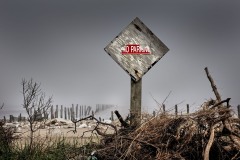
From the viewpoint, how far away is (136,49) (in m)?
5.52

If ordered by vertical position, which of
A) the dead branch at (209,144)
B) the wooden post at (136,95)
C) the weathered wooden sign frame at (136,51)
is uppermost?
the weathered wooden sign frame at (136,51)

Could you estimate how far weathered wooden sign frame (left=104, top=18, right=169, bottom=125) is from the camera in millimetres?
5395

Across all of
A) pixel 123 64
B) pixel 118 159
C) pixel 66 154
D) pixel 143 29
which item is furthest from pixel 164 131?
pixel 143 29

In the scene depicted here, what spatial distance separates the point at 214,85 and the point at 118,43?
65.4 inches

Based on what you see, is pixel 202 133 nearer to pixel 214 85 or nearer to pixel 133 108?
pixel 214 85

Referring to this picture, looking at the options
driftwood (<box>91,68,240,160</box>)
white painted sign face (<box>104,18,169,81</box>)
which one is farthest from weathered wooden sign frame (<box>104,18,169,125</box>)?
driftwood (<box>91,68,240,160</box>)

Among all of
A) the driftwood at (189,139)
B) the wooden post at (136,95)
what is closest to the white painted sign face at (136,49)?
the wooden post at (136,95)

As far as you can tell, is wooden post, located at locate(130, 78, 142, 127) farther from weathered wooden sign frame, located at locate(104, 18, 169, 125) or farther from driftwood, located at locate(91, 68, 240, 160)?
driftwood, located at locate(91, 68, 240, 160)

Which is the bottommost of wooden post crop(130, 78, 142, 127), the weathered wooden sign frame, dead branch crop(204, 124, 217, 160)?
dead branch crop(204, 124, 217, 160)

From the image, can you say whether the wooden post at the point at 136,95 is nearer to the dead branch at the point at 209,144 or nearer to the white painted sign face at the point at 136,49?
the white painted sign face at the point at 136,49

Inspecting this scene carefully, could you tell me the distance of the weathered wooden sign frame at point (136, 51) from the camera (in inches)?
212

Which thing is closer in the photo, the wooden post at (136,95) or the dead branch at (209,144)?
the dead branch at (209,144)

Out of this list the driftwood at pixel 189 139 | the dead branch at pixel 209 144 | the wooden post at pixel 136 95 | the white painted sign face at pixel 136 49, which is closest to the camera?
the dead branch at pixel 209 144

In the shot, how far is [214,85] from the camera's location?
13.7ft
